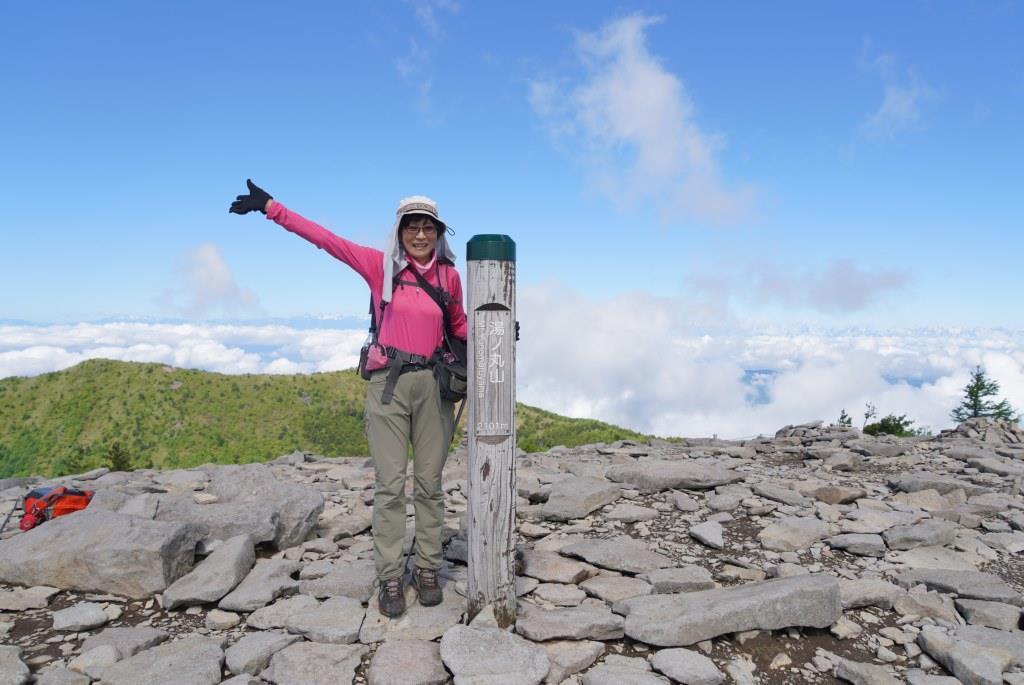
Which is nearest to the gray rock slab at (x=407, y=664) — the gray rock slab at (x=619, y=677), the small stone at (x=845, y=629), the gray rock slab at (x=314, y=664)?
the gray rock slab at (x=314, y=664)

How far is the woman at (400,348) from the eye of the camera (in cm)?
562

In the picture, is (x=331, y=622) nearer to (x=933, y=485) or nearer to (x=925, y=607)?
(x=925, y=607)

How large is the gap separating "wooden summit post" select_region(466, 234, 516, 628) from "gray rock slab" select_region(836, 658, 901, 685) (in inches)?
105

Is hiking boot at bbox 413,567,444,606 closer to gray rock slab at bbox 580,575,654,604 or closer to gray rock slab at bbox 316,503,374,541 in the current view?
gray rock slab at bbox 580,575,654,604

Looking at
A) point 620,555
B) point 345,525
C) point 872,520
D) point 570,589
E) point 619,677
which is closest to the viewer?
point 619,677

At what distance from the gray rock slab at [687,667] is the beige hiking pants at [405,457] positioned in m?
2.12

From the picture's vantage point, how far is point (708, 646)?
541 centimetres

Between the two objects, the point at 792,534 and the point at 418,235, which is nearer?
the point at 418,235

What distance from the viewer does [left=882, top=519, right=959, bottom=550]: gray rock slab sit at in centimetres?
799

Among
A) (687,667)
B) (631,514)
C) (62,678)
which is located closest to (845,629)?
(687,667)

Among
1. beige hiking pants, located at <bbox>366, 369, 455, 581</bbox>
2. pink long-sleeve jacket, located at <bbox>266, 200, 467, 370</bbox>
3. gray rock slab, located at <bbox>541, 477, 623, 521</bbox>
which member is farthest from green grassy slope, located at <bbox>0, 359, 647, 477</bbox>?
pink long-sleeve jacket, located at <bbox>266, 200, 467, 370</bbox>

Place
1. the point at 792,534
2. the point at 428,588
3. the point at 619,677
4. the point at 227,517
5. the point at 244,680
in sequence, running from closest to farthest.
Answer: the point at 619,677 < the point at 244,680 < the point at 428,588 < the point at 227,517 < the point at 792,534

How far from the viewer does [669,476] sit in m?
9.93

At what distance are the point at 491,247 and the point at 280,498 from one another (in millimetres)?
5107
